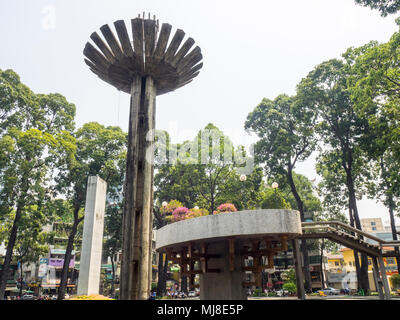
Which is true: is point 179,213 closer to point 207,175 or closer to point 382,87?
point 207,175

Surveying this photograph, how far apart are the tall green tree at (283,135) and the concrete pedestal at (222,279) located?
20887 mm

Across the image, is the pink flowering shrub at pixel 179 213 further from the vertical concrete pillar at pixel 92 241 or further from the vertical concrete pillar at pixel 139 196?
the vertical concrete pillar at pixel 139 196

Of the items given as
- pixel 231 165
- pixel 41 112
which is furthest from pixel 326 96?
pixel 41 112

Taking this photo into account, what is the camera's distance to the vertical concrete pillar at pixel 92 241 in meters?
14.3

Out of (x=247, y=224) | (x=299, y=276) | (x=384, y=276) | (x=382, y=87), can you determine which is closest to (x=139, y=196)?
(x=247, y=224)

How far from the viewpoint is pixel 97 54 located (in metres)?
13.6

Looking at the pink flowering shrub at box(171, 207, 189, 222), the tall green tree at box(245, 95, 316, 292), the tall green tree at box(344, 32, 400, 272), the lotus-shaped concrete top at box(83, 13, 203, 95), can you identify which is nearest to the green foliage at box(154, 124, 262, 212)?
the tall green tree at box(245, 95, 316, 292)

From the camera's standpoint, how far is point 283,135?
31.2 meters

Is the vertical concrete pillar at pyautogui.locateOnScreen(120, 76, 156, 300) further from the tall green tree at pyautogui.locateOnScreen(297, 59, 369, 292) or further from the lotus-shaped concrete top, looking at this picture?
the tall green tree at pyautogui.locateOnScreen(297, 59, 369, 292)

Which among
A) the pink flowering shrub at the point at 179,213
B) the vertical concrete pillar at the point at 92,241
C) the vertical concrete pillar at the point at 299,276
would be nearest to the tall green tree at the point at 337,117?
the vertical concrete pillar at the point at 299,276

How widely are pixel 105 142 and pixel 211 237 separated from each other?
26217 mm

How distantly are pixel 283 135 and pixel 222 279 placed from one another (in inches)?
892
